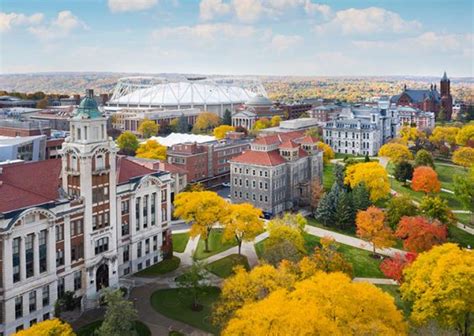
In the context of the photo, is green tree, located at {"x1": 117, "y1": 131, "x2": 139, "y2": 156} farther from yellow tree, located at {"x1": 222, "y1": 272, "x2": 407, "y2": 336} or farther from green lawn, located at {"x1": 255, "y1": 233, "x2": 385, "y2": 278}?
yellow tree, located at {"x1": 222, "y1": 272, "x2": 407, "y2": 336}

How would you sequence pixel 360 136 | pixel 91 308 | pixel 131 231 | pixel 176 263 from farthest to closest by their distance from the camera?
1. pixel 360 136
2. pixel 176 263
3. pixel 131 231
4. pixel 91 308

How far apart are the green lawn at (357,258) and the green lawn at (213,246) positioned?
333 cm

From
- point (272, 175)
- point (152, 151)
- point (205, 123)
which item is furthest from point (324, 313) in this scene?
point (205, 123)

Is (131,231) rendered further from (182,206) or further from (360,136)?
(360,136)

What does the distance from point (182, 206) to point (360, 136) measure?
7133 centimetres

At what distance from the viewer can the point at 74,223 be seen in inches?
1875

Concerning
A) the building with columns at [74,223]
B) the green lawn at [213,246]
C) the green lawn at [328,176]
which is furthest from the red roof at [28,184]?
the green lawn at [328,176]

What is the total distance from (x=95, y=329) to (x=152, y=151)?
5830 cm

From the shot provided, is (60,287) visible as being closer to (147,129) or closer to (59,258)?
(59,258)

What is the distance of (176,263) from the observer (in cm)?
5853

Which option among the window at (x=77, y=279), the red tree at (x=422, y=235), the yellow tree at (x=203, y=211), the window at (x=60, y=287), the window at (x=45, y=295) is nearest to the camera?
the window at (x=45, y=295)

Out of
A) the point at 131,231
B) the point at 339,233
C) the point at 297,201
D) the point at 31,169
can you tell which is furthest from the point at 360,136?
the point at 31,169

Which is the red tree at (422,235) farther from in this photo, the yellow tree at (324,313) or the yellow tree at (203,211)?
the yellow tree at (324,313)

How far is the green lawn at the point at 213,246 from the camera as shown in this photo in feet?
200
